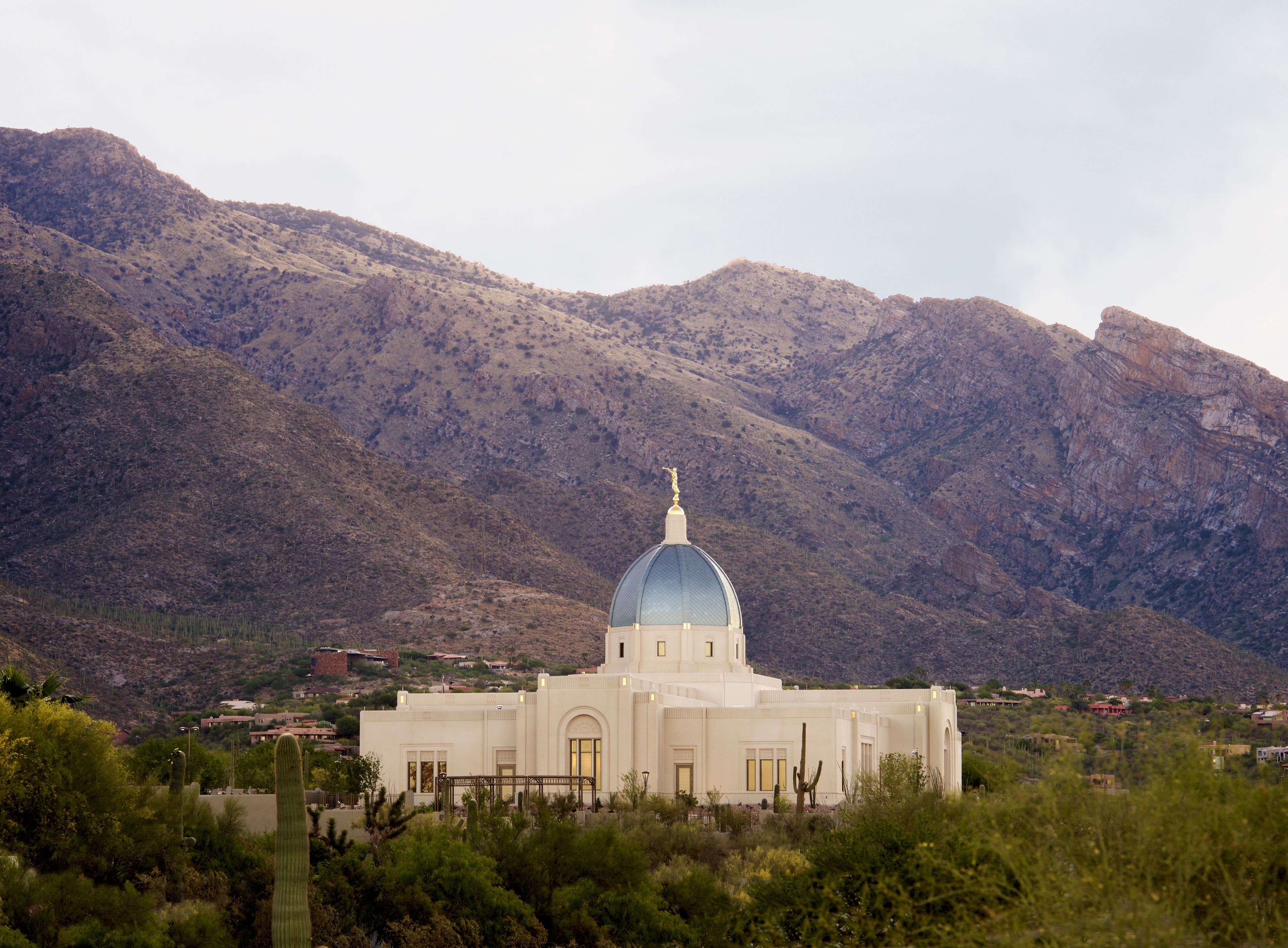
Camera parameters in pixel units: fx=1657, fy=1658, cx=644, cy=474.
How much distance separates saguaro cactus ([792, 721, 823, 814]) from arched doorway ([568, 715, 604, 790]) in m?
5.69

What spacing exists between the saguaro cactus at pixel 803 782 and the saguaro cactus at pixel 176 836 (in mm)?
15291

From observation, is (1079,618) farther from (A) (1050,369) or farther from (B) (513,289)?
(B) (513,289)

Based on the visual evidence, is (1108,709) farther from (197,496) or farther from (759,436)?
(759,436)

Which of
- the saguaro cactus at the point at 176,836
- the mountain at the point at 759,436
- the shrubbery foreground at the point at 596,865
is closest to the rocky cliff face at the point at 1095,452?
the mountain at the point at 759,436

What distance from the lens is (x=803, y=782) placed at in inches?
1690

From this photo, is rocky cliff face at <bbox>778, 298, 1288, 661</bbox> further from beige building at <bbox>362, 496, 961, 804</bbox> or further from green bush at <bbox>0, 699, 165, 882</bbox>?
green bush at <bbox>0, 699, 165, 882</bbox>

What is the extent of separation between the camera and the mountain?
108688mm

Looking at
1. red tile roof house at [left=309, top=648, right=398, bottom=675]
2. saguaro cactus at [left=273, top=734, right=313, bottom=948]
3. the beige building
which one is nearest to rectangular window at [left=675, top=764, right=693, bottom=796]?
the beige building

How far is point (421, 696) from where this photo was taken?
5441 centimetres

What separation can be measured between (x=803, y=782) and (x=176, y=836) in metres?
16.4

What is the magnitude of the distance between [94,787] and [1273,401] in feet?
372

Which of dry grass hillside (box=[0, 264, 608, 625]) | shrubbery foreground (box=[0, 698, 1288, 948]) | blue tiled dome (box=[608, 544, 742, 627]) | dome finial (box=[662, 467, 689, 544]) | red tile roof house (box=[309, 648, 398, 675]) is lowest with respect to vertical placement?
shrubbery foreground (box=[0, 698, 1288, 948])

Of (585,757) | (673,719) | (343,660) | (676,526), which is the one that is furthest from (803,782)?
(343,660)

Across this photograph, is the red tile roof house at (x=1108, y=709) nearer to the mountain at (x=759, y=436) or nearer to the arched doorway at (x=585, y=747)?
Answer: the mountain at (x=759, y=436)
